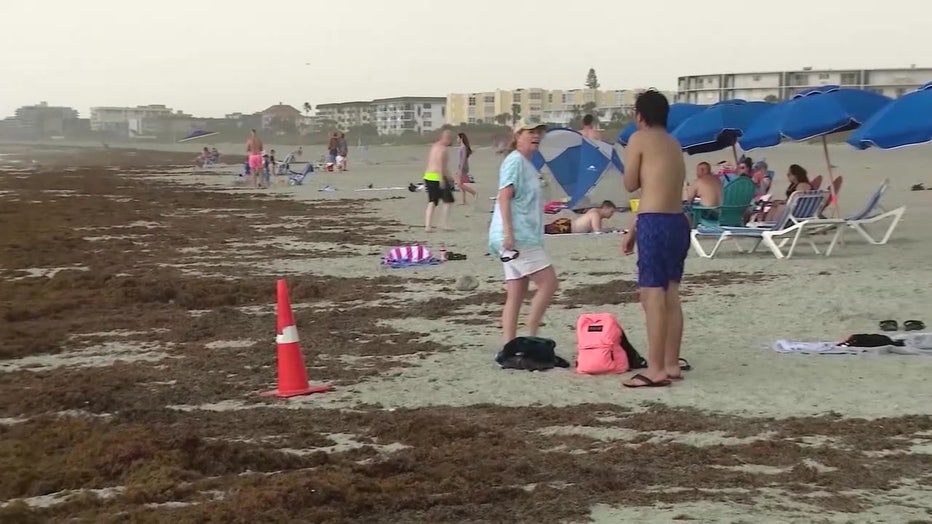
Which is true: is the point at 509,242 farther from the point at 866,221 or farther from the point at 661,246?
the point at 866,221

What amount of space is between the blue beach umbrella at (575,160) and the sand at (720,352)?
377 centimetres

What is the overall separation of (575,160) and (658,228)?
503 inches

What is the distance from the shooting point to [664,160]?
258 inches

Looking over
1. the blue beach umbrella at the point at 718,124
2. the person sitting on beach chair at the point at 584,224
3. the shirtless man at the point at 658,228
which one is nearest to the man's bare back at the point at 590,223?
the person sitting on beach chair at the point at 584,224

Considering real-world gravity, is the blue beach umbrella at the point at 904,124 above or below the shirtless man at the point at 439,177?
above

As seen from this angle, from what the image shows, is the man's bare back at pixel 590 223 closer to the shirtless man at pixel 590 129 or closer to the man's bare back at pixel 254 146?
the shirtless man at pixel 590 129

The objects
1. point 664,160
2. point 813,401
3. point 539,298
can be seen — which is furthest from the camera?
point 539,298

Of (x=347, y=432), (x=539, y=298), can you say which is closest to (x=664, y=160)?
(x=539, y=298)

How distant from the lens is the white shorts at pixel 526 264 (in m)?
7.15

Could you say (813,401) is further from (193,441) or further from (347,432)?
(193,441)

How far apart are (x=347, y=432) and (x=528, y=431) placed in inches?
38.0

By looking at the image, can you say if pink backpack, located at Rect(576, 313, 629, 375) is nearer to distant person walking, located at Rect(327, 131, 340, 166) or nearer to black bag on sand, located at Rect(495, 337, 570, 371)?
black bag on sand, located at Rect(495, 337, 570, 371)

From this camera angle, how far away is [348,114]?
138375 mm

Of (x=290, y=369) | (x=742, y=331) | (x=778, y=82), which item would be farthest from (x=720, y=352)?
(x=778, y=82)
